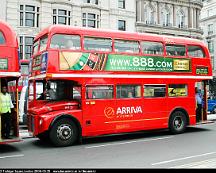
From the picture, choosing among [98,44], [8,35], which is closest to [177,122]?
[98,44]

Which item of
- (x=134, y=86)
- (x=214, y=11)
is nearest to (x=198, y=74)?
(x=134, y=86)

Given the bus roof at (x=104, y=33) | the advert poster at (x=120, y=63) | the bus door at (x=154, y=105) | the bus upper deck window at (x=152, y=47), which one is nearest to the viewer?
the bus roof at (x=104, y=33)

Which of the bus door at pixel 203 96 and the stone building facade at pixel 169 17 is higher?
the stone building facade at pixel 169 17

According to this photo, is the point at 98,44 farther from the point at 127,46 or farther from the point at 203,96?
the point at 203,96

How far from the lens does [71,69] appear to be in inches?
472

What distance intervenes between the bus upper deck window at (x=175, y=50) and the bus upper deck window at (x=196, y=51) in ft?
1.24

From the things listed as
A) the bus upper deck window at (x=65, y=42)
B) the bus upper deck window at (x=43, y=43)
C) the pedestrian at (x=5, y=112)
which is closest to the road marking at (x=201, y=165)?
the pedestrian at (x=5, y=112)

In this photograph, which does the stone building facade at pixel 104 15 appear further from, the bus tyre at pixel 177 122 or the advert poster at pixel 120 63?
the bus tyre at pixel 177 122

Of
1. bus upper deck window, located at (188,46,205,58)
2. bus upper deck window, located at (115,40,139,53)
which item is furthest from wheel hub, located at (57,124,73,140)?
bus upper deck window, located at (188,46,205,58)

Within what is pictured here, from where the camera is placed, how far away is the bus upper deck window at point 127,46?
13080 millimetres

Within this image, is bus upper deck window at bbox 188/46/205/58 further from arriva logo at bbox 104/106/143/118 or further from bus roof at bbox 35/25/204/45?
arriva logo at bbox 104/106/143/118

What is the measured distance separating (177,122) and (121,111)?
9.89 feet

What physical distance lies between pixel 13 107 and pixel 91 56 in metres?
3.34

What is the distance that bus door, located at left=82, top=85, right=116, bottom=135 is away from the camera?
1222cm
